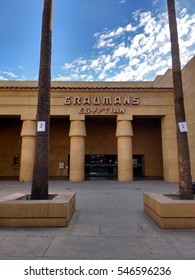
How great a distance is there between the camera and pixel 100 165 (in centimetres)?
2302

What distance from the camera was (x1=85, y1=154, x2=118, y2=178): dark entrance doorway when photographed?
23.0m

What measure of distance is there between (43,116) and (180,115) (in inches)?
200

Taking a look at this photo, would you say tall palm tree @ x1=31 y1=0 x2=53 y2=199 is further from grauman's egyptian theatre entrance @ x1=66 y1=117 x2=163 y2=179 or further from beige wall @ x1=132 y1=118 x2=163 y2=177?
beige wall @ x1=132 y1=118 x2=163 y2=177

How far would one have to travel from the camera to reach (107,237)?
499cm

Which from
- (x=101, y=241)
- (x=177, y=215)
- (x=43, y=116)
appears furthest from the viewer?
(x=43, y=116)

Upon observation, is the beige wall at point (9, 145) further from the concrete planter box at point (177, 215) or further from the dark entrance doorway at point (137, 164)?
the concrete planter box at point (177, 215)

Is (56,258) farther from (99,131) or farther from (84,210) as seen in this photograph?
(99,131)

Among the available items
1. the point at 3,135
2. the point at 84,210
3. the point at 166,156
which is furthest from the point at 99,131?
the point at 84,210

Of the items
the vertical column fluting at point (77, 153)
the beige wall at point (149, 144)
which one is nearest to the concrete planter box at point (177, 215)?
the vertical column fluting at point (77, 153)

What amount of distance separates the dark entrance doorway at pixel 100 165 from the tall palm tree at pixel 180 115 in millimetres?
16197

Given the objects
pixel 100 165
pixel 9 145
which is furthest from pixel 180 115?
pixel 9 145

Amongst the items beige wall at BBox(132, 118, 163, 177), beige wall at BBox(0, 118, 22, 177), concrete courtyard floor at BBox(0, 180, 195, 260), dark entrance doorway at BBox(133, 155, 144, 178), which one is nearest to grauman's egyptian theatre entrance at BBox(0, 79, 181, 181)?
beige wall at BBox(132, 118, 163, 177)

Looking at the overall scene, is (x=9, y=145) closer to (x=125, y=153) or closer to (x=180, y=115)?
(x=125, y=153)

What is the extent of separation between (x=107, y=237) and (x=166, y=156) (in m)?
14.9
